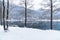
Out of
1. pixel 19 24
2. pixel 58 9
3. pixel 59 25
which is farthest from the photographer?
pixel 19 24

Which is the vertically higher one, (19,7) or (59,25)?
(19,7)

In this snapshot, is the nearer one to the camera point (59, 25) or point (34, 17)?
point (59, 25)

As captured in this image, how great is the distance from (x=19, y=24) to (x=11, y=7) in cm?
101

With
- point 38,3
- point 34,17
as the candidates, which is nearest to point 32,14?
point 34,17

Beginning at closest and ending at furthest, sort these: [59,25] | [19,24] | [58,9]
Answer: [59,25]
[58,9]
[19,24]

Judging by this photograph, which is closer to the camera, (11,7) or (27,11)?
(27,11)

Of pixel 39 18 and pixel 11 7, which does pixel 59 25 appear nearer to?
pixel 39 18

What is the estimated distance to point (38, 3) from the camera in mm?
6133

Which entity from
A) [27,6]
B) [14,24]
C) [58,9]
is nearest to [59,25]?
[58,9]

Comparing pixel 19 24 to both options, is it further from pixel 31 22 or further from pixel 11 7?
pixel 11 7

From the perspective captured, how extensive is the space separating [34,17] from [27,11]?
0.49 metres

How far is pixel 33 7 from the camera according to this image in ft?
20.2

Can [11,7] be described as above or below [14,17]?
above

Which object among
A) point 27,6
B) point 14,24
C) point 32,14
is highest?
point 27,6
